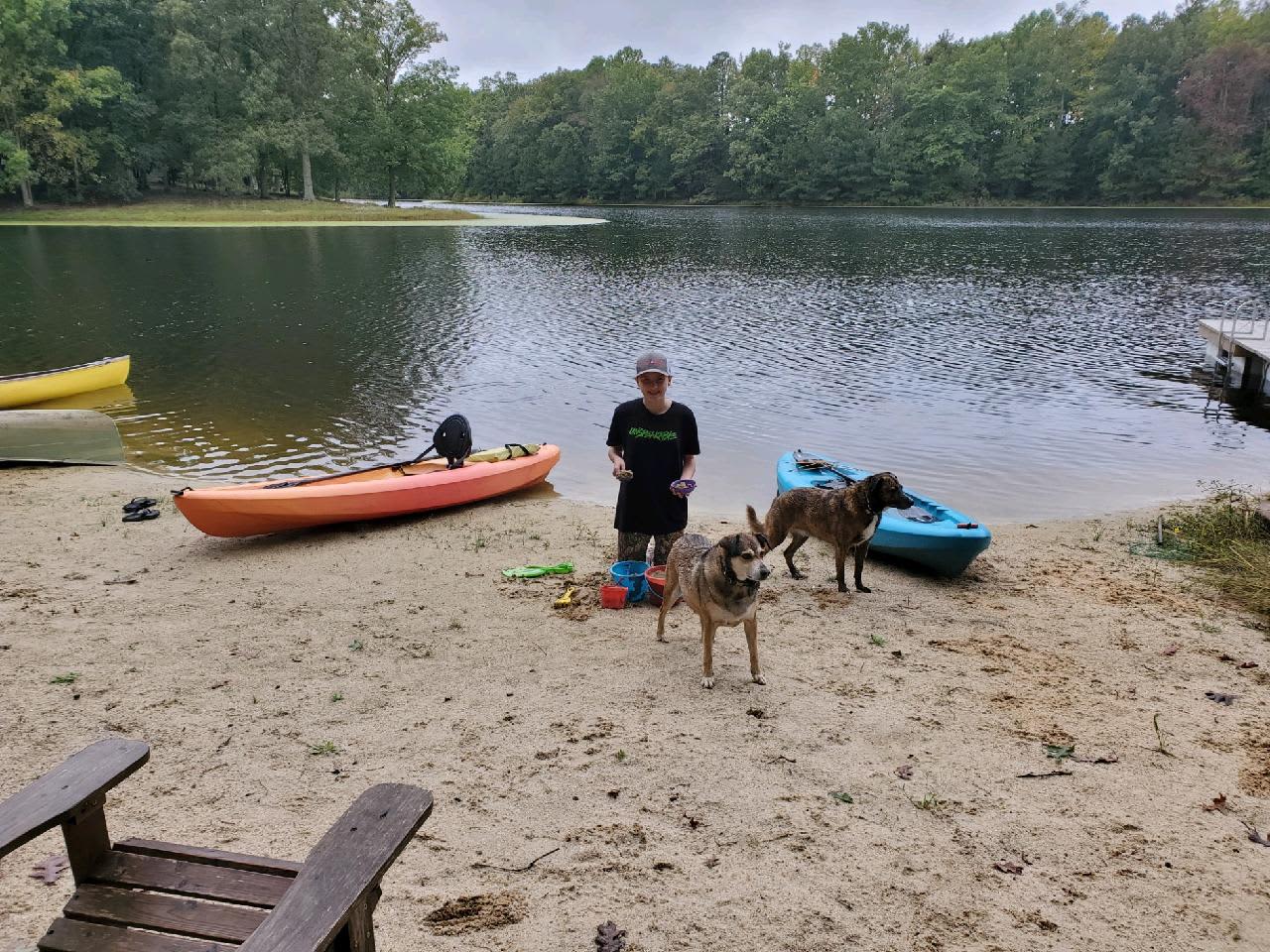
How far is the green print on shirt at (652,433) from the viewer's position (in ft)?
19.9

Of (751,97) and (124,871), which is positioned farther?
(751,97)

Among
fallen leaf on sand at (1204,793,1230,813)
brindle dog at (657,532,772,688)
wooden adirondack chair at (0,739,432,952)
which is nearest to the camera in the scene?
wooden adirondack chair at (0,739,432,952)

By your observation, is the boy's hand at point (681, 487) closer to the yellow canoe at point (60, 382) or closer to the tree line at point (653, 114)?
the yellow canoe at point (60, 382)

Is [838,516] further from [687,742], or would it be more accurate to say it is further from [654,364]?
[687,742]

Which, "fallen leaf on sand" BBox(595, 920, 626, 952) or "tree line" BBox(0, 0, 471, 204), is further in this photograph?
"tree line" BBox(0, 0, 471, 204)

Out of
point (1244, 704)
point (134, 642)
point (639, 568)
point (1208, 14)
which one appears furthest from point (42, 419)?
point (1208, 14)

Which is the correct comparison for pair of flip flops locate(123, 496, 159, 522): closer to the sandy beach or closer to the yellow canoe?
the sandy beach

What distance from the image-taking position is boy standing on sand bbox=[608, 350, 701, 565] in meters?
6.04

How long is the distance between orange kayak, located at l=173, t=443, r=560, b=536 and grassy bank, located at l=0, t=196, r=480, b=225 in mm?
49316

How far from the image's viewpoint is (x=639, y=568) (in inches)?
260

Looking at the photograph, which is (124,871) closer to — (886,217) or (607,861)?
(607,861)

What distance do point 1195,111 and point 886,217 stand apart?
28838 millimetres

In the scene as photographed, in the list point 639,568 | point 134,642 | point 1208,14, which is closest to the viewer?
point 134,642

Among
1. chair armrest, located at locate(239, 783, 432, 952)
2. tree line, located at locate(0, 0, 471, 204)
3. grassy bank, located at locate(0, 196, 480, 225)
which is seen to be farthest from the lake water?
tree line, located at locate(0, 0, 471, 204)
